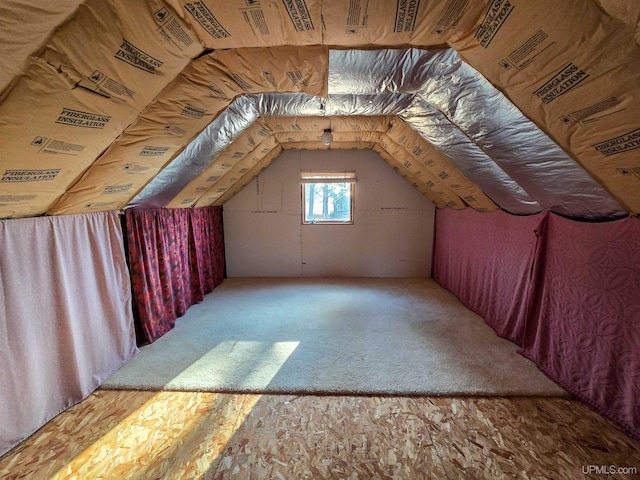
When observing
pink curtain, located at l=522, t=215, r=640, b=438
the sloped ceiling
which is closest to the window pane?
the sloped ceiling

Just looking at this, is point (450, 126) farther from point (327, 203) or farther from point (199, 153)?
point (327, 203)

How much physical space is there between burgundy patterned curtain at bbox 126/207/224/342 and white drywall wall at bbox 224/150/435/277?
2.37 feet

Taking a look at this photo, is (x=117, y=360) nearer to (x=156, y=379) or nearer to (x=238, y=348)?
(x=156, y=379)

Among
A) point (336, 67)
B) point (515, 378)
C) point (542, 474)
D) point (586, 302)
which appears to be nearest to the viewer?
point (542, 474)

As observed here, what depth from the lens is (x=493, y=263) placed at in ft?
10.1

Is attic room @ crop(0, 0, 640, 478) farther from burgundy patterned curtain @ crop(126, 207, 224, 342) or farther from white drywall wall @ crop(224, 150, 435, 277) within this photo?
white drywall wall @ crop(224, 150, 435, 277)

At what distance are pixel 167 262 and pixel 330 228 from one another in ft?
8.82

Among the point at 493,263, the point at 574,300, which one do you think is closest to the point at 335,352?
the point at 574,300

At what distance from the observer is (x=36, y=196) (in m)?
1.58

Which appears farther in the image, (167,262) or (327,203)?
(327,203)

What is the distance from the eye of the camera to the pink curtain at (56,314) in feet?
5.09

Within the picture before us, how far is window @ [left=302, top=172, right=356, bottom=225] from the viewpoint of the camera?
16.1ft

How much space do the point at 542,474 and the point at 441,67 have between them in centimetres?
226

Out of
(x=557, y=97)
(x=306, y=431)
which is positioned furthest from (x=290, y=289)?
(x=557, y=97)
